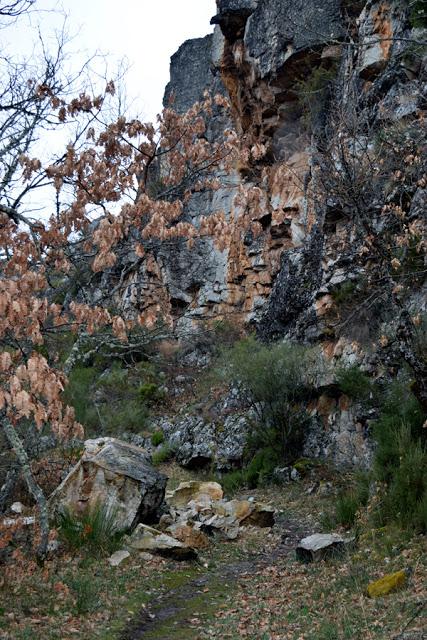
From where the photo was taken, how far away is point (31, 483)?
5.73 m

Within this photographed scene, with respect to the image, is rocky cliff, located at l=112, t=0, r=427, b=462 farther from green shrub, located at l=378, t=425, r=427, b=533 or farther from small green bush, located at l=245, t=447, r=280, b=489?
green shrub, located at l=378, t=425, r=427, b=533

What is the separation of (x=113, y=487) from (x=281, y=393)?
6577 mm

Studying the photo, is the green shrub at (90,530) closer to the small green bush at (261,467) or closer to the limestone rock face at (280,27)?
the small green bush at (261,467)

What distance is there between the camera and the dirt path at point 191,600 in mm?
5332

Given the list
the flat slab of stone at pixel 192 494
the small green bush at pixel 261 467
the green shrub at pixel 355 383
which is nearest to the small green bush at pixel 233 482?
the small green bush at pixel 261 467

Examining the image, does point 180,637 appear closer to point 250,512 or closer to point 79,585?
point 79,585

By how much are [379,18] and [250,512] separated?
1317 centimetres

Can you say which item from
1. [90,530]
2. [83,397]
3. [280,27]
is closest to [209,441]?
[83,397]

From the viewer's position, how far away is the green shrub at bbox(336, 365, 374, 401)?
39.7ft

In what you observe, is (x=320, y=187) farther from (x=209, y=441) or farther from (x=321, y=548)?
(x=209, y=441)

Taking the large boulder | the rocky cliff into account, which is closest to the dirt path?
the large boulder

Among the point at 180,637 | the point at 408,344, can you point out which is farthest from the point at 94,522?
the point at 408,344

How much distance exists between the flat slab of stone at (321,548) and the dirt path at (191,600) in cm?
75

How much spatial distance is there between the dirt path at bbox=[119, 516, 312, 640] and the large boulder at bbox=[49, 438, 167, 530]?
1502 mm
